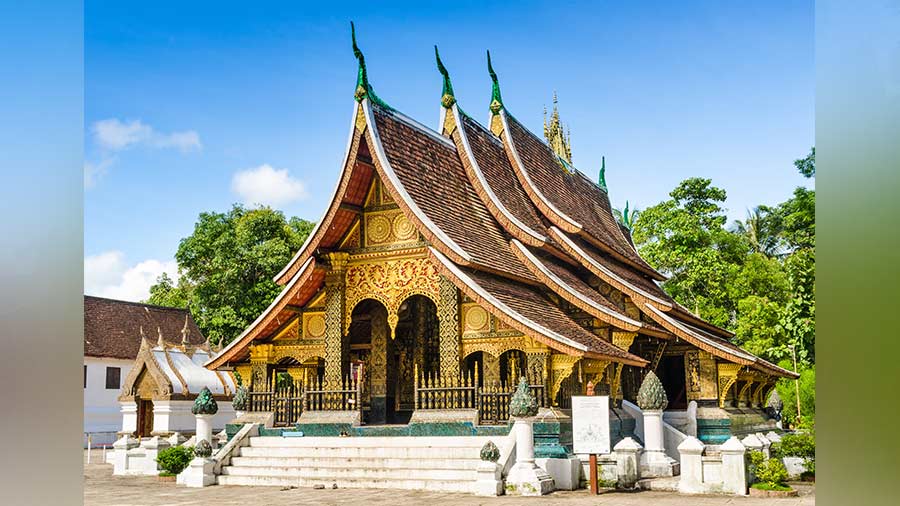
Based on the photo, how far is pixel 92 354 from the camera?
1206 inches

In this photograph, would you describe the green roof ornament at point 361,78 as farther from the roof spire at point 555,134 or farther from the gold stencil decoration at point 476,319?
the roof spire at point 555,134

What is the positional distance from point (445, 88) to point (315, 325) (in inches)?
206

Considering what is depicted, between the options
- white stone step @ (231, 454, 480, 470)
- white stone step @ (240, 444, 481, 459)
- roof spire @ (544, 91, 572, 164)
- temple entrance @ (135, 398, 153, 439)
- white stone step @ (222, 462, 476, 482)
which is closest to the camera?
white stone step @ (222, 462, 476, 482)

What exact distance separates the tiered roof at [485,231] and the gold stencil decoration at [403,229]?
0.47 m

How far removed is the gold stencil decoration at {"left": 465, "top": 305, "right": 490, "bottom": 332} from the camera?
563 inches

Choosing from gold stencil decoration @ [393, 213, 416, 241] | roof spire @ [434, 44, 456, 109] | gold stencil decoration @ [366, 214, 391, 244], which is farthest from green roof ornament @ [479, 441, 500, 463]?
A: roof spire @ [434, 44, 456, 109]

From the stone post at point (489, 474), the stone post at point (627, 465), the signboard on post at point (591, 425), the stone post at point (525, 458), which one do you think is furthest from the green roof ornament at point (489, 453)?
the stone post at point (627, 465)

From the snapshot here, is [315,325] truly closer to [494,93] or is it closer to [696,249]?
[494,93]

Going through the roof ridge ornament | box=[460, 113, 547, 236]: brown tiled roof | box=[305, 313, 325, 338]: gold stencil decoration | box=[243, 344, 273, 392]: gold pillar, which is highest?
the roof ridge ornament

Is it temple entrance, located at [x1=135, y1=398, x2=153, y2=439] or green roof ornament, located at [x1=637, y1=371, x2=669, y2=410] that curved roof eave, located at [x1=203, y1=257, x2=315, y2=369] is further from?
temple entrance, located at [x1=135, y1=398, x2=153, y2=439]

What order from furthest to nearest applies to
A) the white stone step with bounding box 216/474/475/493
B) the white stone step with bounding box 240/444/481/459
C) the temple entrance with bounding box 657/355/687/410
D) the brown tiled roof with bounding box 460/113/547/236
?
the temple entrance with bounding box 657/355/687/410 < the brown tiled roof with bounding box 460/113/547/236 < the white stone step with bounding box 240/444/481/459 < the white stone step with bounding box 216/474/475/493

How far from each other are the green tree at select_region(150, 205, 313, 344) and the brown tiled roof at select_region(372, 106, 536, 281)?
17.6m

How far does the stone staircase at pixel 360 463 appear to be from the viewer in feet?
41.1
